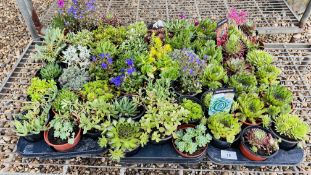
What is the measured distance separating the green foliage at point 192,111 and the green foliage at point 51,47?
1013 mm

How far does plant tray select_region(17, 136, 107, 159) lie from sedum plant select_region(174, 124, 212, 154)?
44 centimetres

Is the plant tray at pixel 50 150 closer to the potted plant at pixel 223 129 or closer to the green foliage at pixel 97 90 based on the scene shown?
the green foliage at pixel 97 90

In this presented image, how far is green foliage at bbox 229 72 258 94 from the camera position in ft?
5.77

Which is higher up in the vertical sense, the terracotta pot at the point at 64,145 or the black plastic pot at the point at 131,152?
the terracotta pot at the point at 64,145

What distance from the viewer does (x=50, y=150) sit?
1618mm

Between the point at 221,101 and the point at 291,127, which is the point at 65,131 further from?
the point at 291,127

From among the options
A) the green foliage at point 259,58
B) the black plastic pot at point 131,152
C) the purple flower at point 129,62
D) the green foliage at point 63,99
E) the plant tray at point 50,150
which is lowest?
the black plastic pot at point 131,152

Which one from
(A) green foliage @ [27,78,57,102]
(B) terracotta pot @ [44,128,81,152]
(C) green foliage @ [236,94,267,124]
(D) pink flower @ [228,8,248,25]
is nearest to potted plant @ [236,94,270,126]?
(C) green foliage @ [236,94,267,124]

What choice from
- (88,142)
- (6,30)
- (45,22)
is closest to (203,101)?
(88,142)

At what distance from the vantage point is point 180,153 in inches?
61.2

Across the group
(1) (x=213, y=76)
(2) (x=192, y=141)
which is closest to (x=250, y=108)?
(1) (x=213, y=76)

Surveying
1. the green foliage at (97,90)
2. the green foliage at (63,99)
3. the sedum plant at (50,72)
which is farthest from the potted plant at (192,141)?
the sedum plant at (50,72)

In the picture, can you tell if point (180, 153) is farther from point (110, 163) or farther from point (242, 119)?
point (110, 163)

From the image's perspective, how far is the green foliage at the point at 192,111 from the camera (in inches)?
63.6
